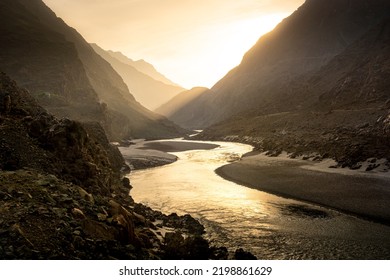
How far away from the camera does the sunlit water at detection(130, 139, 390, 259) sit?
19219 millimetres

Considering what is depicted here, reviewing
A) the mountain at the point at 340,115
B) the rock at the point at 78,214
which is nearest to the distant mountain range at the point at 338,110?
the mountain at the point at 340,115

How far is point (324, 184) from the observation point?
3581 centimetres

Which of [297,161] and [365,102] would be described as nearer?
[297,161]

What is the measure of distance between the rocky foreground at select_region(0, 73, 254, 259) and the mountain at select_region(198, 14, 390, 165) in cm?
3133

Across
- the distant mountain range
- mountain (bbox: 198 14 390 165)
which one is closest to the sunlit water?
mountain (bbox: 198 14 390 165)

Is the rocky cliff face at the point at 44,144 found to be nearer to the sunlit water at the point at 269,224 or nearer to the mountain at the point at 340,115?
the sunlit water at the point at 269,224

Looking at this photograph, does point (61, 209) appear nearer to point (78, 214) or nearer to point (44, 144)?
point (78, 214)

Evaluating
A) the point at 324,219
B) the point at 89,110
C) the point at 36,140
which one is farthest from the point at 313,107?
the point at 36,140

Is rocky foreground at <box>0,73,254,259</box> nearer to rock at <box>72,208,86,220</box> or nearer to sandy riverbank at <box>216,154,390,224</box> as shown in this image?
rock at <box>72,208,86,220</box>

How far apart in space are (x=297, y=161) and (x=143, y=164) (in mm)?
27838

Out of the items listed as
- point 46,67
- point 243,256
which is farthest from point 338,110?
point 46,67

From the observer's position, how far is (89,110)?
342 feet
